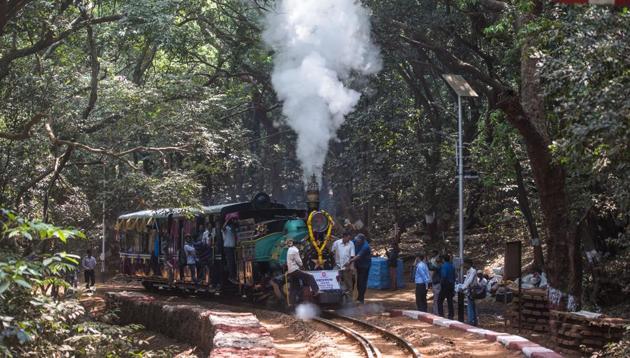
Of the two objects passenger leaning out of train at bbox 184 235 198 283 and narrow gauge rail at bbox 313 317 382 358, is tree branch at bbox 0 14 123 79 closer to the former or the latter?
passenger leaning out of train at bbox 184 235 198 283

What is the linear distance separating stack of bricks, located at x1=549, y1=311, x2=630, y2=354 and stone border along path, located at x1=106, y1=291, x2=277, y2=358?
5.08 meters

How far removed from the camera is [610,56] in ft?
32.2

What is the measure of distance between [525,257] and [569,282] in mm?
15281

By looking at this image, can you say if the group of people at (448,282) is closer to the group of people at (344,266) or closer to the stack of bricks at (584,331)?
the group of people at (344,266)

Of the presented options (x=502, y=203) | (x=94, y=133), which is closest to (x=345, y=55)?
(x=94, y=133)

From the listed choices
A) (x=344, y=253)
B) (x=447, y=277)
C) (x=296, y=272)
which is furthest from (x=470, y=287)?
(x=296, y=272)

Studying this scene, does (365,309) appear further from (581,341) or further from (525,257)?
(525,257)

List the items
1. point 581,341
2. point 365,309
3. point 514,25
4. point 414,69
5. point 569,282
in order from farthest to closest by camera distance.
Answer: point 414,69, point 365,309, point 514,25, point 569,282, point 581,341

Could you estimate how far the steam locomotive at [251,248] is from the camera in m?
18.4

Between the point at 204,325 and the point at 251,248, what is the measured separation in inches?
185

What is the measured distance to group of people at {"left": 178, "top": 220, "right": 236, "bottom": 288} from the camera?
2072 cm

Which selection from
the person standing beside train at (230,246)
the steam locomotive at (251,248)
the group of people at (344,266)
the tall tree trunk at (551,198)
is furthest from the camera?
the person standing beside train at (230,246)

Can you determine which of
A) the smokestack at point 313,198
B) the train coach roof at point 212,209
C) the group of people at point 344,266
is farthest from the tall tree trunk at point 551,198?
the train coach roof at point 212,209

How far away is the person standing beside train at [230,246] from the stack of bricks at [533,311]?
21.6 feet
